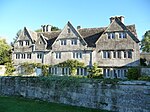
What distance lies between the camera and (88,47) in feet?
109

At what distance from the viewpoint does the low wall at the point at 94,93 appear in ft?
31.4

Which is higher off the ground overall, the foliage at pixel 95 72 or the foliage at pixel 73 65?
the foliage at pixel 73 65

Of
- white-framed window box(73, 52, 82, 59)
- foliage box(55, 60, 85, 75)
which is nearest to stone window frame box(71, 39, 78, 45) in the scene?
white-framed window box(73, 52, 82, 59)

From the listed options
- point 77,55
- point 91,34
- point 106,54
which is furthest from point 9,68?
point 106,54

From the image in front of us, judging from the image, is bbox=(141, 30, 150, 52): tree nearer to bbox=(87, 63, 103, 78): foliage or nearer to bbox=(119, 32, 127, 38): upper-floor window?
bbox=(119, 32, 127, 38): upper-floor window

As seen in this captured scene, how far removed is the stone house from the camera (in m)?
30.8

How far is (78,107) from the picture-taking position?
11.1 metres

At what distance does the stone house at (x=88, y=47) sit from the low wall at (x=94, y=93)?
64.2 feet

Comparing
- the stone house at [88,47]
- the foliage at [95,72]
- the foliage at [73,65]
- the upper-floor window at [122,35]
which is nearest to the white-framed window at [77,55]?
the stone house at [88,47]

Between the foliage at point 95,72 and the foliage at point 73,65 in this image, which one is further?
the foliage at point 73,65

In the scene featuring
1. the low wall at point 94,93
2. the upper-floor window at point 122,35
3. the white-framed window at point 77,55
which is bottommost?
the low wall at point 94,93

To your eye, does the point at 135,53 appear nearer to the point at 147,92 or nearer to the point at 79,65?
the point at 79,65

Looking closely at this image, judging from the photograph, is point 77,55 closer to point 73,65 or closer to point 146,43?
point 73,65

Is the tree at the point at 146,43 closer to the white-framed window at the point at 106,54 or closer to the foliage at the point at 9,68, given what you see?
the white-framed window at the point at 106,54
